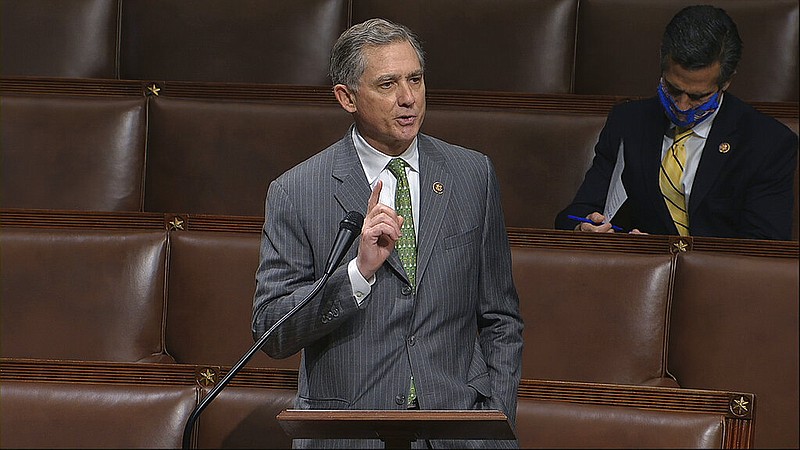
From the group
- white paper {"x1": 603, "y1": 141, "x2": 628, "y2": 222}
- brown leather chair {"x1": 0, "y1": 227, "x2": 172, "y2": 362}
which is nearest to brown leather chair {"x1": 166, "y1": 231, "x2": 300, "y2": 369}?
brown leather chair {"x1": 0, "y1": 227, "x2": 172, "y2": 362}

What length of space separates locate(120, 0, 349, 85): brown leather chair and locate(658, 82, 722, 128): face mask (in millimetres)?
312

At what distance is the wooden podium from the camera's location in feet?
1.30

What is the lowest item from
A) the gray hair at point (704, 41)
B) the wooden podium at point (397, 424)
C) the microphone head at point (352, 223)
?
the wooden podium at point (397, 424)

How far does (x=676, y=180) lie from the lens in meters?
0.78

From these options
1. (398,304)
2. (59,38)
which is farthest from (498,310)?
(59,38)

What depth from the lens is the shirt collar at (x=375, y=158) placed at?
1.87 ft

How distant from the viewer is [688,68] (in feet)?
2.47

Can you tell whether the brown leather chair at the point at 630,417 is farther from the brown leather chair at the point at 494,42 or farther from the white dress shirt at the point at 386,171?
the brown leather chair at the point at 494,42

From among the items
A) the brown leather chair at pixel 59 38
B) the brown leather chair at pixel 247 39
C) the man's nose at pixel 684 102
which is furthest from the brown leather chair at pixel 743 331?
the brown leather chair at pixel 59 38

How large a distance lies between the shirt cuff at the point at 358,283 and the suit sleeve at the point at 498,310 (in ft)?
0.23

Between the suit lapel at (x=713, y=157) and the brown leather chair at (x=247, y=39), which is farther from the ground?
the brown leather chair at (x=247, y=39)

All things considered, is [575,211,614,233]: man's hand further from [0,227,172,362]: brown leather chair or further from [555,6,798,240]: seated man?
[0,227,172,362]: brown leather chair

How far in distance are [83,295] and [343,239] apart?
28 centimetres

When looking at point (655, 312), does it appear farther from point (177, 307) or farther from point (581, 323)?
point (177, 307)
